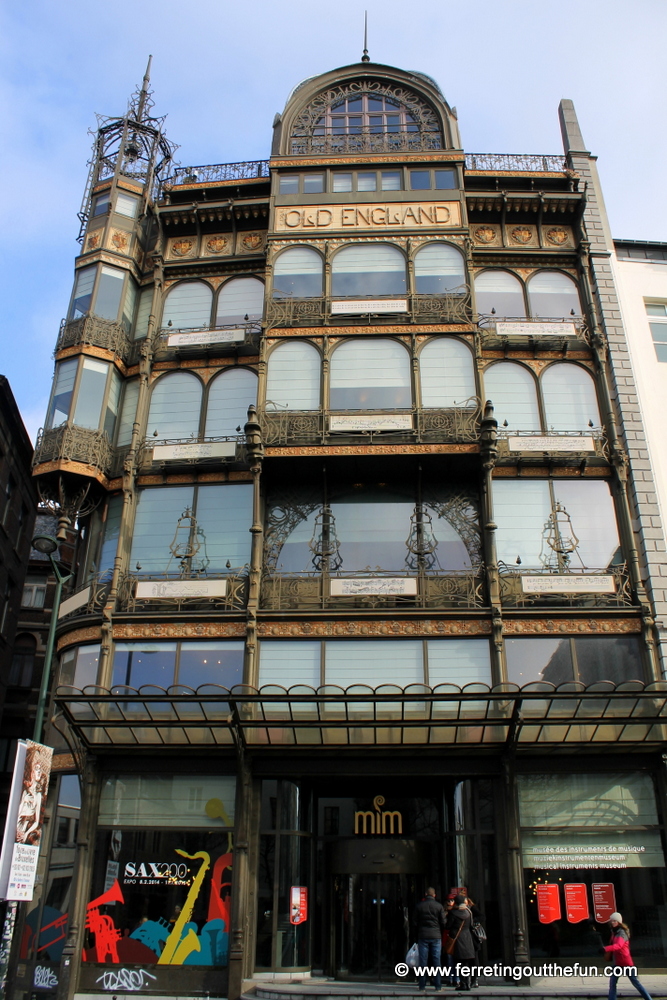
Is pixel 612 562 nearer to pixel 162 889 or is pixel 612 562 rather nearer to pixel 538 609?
pixel 538 609

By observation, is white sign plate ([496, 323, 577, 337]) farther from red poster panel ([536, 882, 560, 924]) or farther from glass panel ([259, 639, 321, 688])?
red poster panel ([536, 882, 560, 924])

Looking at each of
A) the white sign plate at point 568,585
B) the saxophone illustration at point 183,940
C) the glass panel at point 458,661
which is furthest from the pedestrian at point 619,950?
the saxophone illustration at point 183,940

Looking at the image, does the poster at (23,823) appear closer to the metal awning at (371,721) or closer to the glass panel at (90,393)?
the metal awning at (371,721)

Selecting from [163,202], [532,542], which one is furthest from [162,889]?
[163,202]

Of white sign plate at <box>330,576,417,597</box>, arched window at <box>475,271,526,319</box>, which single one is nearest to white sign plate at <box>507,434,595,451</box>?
arched window at <box>475,271,526,319</box>

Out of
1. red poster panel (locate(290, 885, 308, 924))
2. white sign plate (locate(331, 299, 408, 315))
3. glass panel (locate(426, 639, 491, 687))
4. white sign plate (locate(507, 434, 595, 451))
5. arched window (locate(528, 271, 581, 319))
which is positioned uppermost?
arched window (locate(528, 271, 581, 319))

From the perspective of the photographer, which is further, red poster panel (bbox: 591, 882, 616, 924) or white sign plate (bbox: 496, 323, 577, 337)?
white sign plate (bbox: 496, 323, 577, 337)

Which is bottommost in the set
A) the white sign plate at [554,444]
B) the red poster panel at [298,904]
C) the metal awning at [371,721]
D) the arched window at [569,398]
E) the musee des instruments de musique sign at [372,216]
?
the red poster panel at [298,904]

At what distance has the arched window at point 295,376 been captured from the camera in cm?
2472

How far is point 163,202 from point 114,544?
13534 mm

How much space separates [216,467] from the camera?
2484cm

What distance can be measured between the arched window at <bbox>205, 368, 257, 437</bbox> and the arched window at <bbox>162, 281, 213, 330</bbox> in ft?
7.96

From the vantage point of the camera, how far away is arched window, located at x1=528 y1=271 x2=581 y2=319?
27484 millimetres

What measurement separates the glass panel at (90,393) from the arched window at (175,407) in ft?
5.37
